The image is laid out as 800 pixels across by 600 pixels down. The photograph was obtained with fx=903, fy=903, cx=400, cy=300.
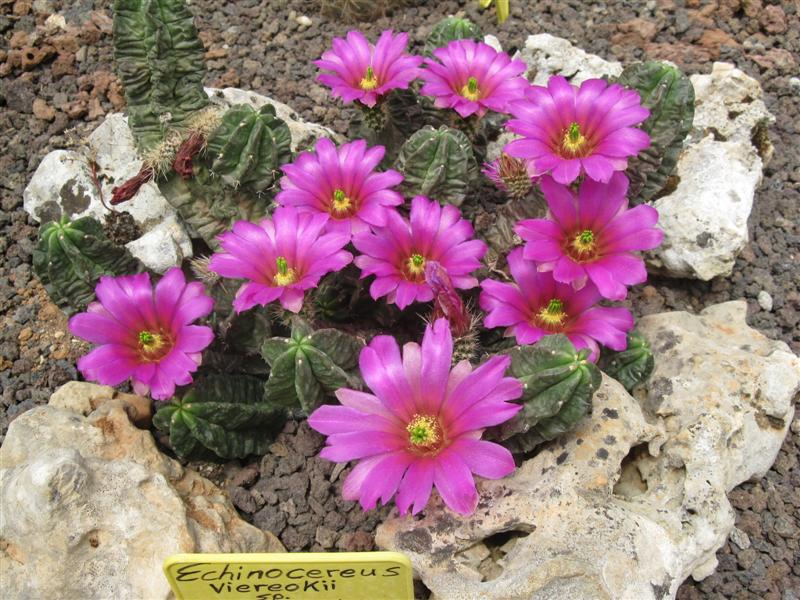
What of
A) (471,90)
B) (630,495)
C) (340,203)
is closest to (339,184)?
(340,203)

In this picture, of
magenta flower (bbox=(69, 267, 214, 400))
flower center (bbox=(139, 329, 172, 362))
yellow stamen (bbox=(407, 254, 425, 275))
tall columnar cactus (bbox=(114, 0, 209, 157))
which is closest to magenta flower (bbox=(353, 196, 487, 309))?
yellow stamen (bbox=(407, 254, 425, 275))

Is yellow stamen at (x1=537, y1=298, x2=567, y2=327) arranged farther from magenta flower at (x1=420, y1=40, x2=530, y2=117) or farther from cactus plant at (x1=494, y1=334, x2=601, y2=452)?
magenta flower at (x1=420, y1=40, x2=530, y2=117)

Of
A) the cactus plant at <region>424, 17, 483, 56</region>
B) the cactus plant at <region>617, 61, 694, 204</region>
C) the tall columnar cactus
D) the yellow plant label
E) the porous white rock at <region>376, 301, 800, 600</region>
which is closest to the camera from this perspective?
the yellow plant label

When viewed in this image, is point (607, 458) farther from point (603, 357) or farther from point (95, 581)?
point (95, 581)

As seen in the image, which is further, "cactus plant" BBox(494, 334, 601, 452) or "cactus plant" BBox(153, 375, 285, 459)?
"cactus plant" BBox(153, 375, 285, 459)

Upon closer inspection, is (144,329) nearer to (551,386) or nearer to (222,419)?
(222,419)

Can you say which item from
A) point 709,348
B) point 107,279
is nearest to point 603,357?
point 709,348

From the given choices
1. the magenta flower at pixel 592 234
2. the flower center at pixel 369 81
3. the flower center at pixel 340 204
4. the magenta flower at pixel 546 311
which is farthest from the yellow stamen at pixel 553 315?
the flower center at pixel 369 81
